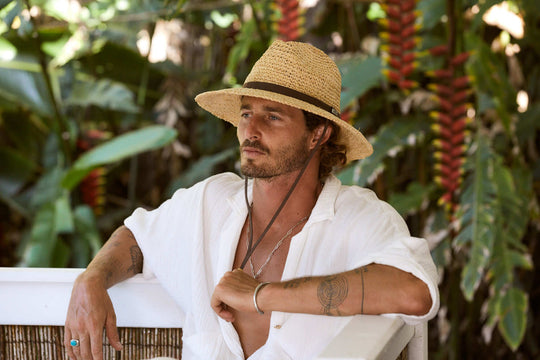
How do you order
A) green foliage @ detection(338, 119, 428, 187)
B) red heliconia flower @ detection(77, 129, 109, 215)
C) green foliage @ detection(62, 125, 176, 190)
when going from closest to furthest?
green foliage @ detection(338, 119, 428, 187) < green foliage @ detection(62, 125, 176, 190) < red heliconia flower @ detection(77, 129, 109, 215)

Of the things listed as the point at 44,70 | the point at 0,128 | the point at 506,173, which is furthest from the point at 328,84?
the point at 0,128

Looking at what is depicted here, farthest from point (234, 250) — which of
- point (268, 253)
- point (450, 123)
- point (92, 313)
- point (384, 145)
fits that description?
point (450, 123)

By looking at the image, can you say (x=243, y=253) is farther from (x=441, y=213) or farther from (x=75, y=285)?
(x=441, y=213)

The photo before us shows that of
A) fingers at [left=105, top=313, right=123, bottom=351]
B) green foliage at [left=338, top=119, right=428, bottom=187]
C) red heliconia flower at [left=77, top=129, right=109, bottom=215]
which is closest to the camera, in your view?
fingers at [left=105, top=313, right=123, bottom=351]

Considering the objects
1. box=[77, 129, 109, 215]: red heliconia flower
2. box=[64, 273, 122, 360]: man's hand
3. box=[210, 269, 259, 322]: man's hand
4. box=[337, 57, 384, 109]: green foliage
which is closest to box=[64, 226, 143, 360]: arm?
box=[64, 273, 122, 360]: man's hand

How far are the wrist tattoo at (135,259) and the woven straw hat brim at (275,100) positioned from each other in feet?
1.31

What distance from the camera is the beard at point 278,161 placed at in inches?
56.4

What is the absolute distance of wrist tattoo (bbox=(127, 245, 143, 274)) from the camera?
1607 millimetres

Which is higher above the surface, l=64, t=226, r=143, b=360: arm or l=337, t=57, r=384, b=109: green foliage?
l=337, t=57, r=384, b=109: green foliage

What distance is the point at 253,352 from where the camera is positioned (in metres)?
1.46

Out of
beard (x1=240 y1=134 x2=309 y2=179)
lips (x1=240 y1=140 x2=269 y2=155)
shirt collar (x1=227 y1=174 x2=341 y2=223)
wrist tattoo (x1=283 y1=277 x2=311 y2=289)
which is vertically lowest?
wrist tattoo (x1=283 y1=277 x2=311 y2=289)

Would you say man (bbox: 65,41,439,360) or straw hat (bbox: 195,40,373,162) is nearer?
man (bbox: 65,41,439,360)

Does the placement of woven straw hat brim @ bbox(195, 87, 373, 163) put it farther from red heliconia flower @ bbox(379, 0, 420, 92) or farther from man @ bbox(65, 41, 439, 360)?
red heliconia flower @ bbox(379, 0, 420, 92)

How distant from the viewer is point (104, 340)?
5.16 feet
